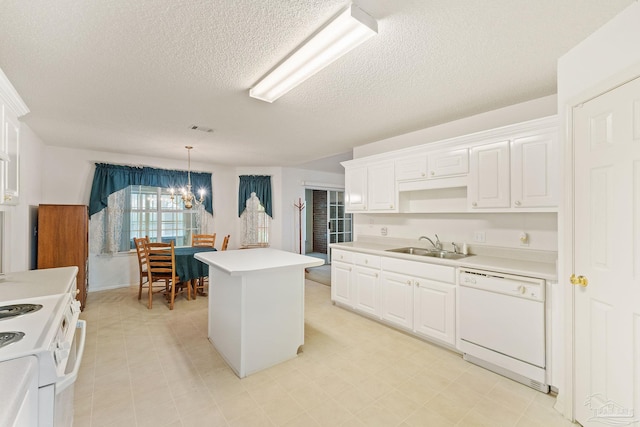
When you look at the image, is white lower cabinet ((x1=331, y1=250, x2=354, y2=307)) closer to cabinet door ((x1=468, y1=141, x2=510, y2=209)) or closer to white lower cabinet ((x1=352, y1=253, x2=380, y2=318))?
white lower cabinet ((x1=352, y1=253, x2=380, y2=318))

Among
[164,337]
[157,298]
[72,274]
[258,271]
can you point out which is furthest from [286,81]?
[157,298]

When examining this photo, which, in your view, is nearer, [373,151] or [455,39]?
[455,39]

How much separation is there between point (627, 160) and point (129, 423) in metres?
3.23

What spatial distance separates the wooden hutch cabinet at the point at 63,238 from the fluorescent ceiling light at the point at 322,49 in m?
3.29

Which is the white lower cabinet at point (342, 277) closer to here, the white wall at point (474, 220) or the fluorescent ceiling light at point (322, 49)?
the white wall at point (474, 220)

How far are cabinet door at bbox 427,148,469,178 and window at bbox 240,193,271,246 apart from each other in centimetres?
412

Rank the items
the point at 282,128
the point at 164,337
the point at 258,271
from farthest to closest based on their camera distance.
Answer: the point at 282,128, the point at 164,337, the point at 258,271

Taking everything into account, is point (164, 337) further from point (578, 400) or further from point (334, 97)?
point (578, 400)

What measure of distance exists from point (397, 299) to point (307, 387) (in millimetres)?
1358

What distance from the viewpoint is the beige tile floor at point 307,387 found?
5.82 ft

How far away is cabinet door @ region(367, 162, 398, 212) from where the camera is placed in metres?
3.44

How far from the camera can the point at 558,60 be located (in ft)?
6.10

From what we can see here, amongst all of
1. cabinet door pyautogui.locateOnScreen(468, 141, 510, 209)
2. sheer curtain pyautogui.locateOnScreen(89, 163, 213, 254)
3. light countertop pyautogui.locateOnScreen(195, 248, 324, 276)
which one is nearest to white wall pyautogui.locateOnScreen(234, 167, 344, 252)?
Result: sheer curtain pyautogui.locateOnScreen(89, 163, 213, 254)

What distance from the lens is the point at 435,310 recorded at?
2.66 metres
